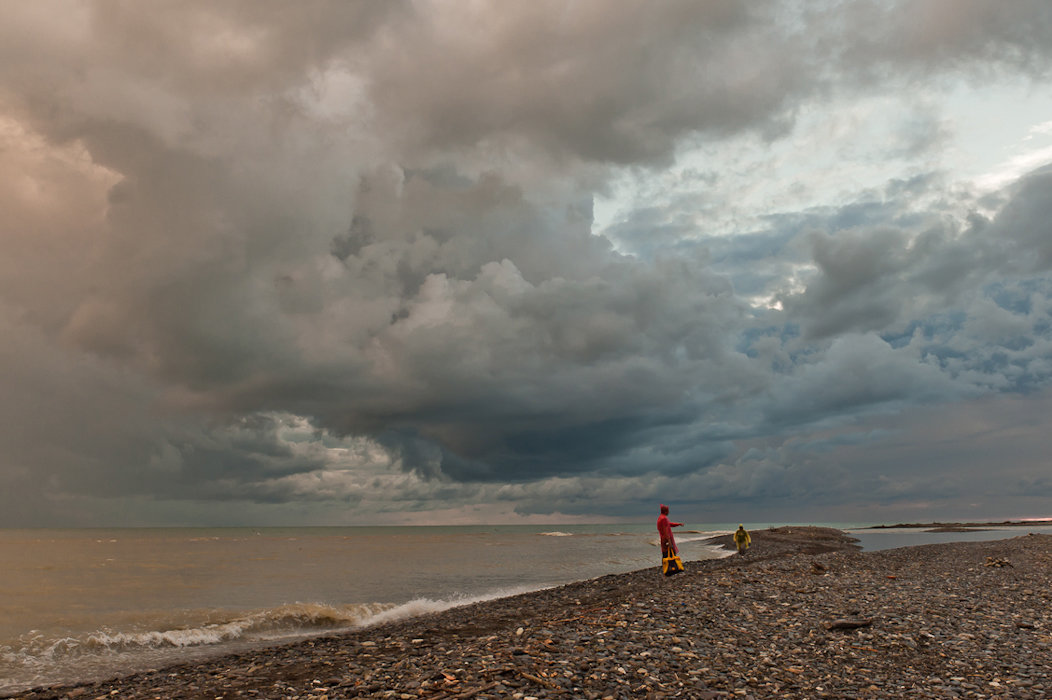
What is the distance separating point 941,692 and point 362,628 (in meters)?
20.3

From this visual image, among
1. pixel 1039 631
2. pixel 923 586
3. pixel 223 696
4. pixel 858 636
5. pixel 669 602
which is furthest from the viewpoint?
pixel 923 586

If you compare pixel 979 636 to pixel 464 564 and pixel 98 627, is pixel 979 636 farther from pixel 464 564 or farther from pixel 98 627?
pixel 464 564

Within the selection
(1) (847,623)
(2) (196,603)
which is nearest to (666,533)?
(1) (847,623)

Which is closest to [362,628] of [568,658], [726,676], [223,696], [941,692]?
[223,696]

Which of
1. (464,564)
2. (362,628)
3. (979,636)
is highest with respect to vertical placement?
(979,636)

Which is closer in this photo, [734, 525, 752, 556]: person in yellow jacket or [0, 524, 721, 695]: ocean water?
[0, 524, 721, 695]: ocean water

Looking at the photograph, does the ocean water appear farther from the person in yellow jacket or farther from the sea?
the person in yellow jacket

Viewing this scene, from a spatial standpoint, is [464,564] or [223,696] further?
[464,564]

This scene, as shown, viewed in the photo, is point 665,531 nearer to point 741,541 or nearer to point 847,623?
point 847,623

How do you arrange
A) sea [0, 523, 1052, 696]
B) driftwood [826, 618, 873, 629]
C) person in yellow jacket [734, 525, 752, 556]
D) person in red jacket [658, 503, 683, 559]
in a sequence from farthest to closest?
person in yellow jacket [734, 525, 752, 556] → person in red jacket [658, 503, 683, 559] → sea [0, 523, 1052, 696] → driftwood [826, 618, 873, 629]

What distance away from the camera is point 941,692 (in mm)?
11195

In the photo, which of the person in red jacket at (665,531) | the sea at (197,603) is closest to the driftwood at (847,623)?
the person in red jacket at (665,531)

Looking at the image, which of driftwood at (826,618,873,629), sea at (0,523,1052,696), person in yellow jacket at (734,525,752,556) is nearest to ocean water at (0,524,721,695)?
sea at (0,523,1052,696)

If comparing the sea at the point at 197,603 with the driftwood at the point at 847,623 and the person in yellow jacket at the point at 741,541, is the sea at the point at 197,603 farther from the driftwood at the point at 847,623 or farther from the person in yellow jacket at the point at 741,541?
the driftwood at the point at 847,623
